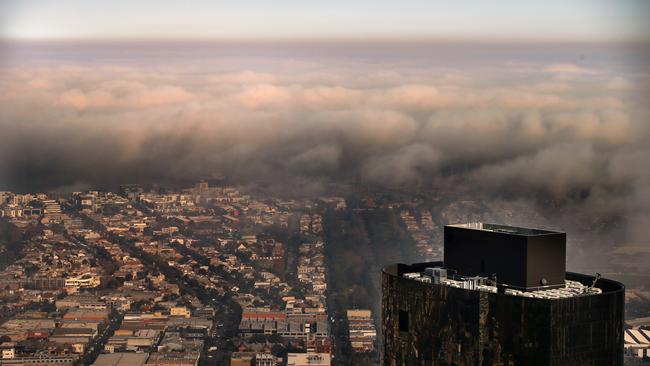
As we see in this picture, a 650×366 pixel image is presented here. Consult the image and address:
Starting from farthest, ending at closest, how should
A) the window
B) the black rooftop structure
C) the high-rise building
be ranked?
the window, the black rooftop structure, the high-rise building

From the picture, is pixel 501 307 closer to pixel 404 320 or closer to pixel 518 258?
pixel 518 258

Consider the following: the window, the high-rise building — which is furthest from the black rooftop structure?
the window

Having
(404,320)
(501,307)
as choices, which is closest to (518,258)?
(501,307)

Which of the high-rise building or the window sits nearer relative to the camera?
the high-rise building

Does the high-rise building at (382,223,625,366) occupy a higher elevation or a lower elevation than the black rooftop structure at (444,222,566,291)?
lower

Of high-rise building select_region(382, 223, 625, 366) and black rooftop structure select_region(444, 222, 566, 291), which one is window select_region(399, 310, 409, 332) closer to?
high-rise building select_region(382, 223, 625, 366)

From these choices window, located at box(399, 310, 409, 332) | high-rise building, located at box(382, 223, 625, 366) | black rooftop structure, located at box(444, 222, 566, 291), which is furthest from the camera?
window, located at box(399, 310, 409, 332)

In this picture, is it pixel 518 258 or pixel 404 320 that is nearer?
pixel 518 258

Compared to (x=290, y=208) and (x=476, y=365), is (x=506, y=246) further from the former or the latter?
(x=290, y=208)
